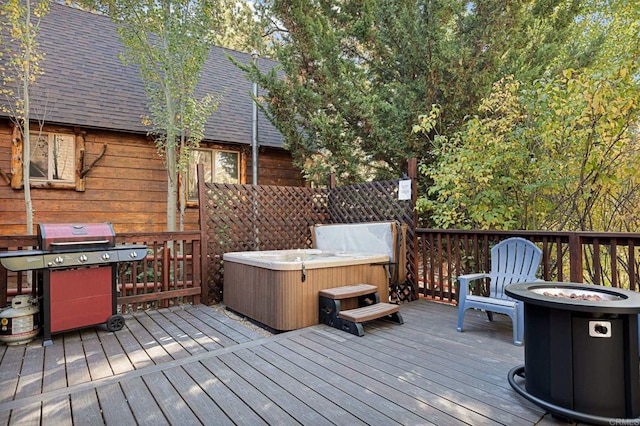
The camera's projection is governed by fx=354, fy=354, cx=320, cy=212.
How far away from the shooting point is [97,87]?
246 inches

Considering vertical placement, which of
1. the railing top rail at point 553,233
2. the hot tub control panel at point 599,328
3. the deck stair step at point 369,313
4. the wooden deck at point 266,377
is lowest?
the wooden deck at point 266,377

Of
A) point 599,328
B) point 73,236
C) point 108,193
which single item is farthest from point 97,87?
point 599,328

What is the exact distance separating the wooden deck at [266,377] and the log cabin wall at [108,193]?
9.80ft

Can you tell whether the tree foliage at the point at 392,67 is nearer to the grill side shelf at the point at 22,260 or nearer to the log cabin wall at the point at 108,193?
the log cabin wall at the point at 108,193

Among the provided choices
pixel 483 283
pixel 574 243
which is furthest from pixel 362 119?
pixel 574 243

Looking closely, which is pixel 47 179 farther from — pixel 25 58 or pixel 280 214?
pixel 280 214

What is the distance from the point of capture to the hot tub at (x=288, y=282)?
3311 millimetres

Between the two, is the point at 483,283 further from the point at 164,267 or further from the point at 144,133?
the point at 144,133

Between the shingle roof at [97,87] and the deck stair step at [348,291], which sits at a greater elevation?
the shingle roof at [97,87]

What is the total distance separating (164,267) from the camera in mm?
4113

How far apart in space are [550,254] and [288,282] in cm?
270

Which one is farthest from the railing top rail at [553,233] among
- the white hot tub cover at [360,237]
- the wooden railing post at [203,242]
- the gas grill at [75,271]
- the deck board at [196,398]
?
the gas grill at [75,271]

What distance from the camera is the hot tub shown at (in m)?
3.31

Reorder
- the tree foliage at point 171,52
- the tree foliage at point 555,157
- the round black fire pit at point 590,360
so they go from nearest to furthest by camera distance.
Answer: the round black fire pit at point 590,360 → the tree foliage at point 555,157 → the tree foliage at point 171,52
